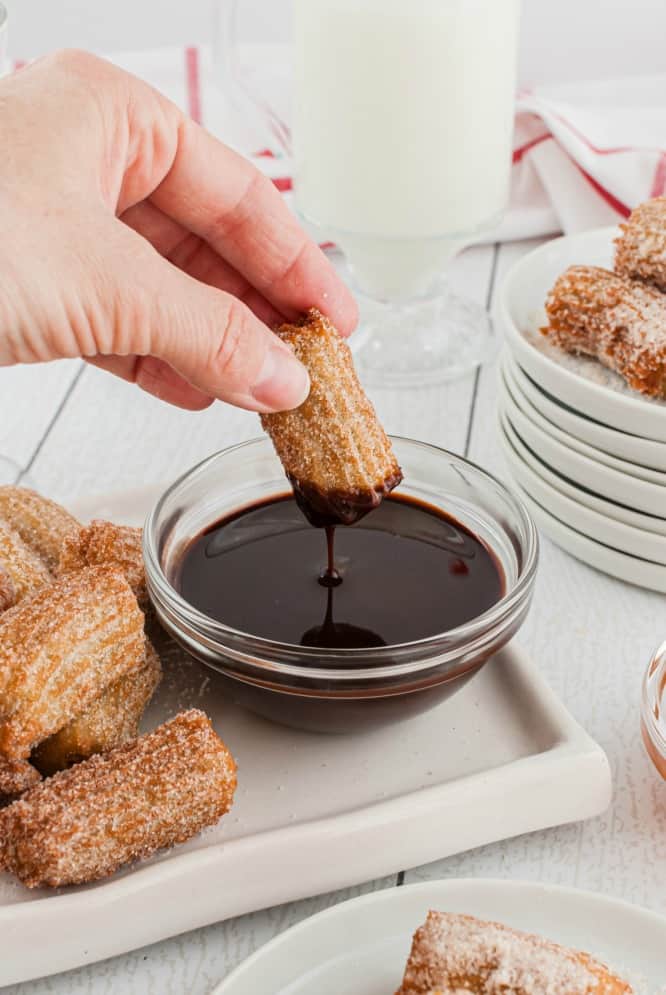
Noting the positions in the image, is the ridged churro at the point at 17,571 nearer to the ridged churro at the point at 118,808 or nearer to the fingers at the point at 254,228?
the ridged churro at the point at 118,808

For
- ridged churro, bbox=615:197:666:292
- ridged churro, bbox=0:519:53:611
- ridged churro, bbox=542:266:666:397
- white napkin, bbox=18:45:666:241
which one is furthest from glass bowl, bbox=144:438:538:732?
white napkin, bbox=18:45:666:241

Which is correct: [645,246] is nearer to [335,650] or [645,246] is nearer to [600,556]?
[600,556]

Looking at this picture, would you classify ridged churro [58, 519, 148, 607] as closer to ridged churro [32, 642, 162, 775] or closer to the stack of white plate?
ridged churro [32, 642, 162, 775]

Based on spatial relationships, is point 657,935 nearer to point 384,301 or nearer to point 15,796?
point 15,796

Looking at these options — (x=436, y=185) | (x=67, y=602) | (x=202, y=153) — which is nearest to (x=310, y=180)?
(x=436, y=185)

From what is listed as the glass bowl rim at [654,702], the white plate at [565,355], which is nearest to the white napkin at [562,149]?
the white plate at [565,355]
